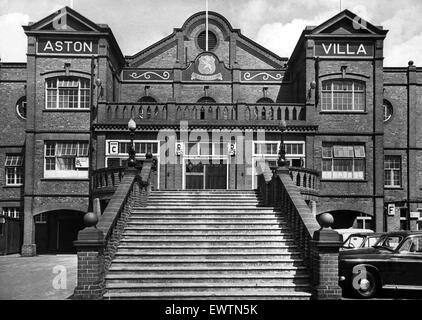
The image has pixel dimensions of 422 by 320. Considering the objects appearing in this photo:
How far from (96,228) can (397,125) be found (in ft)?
64.4

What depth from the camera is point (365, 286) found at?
11.9 meters

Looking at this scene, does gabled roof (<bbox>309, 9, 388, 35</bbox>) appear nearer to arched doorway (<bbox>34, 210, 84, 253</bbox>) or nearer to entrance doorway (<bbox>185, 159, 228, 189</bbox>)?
entrance doorway (<bbox>185, 159, 228, 189</bbox>)

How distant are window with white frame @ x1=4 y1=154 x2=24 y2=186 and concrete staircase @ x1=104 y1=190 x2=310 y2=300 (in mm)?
12977

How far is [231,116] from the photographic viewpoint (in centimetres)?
2406

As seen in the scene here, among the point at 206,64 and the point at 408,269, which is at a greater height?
the point at 206,64

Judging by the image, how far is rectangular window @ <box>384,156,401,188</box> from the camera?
87.9ft

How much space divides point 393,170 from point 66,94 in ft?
52.1

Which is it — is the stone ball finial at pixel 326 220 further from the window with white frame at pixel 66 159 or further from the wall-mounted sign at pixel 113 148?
the window with white frame at pixel 66 159

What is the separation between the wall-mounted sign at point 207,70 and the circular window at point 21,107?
786 cm

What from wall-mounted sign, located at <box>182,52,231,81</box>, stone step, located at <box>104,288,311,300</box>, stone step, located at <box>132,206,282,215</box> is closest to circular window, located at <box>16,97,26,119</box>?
wall-mounted sign, located at <box>182,52,231,81</box>

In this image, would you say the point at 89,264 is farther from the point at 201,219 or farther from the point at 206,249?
the point at 201,219

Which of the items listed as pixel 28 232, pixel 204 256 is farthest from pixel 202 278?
pixel 28 232

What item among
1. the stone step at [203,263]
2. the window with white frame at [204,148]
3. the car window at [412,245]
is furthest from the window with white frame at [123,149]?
the car window at [412,245]
